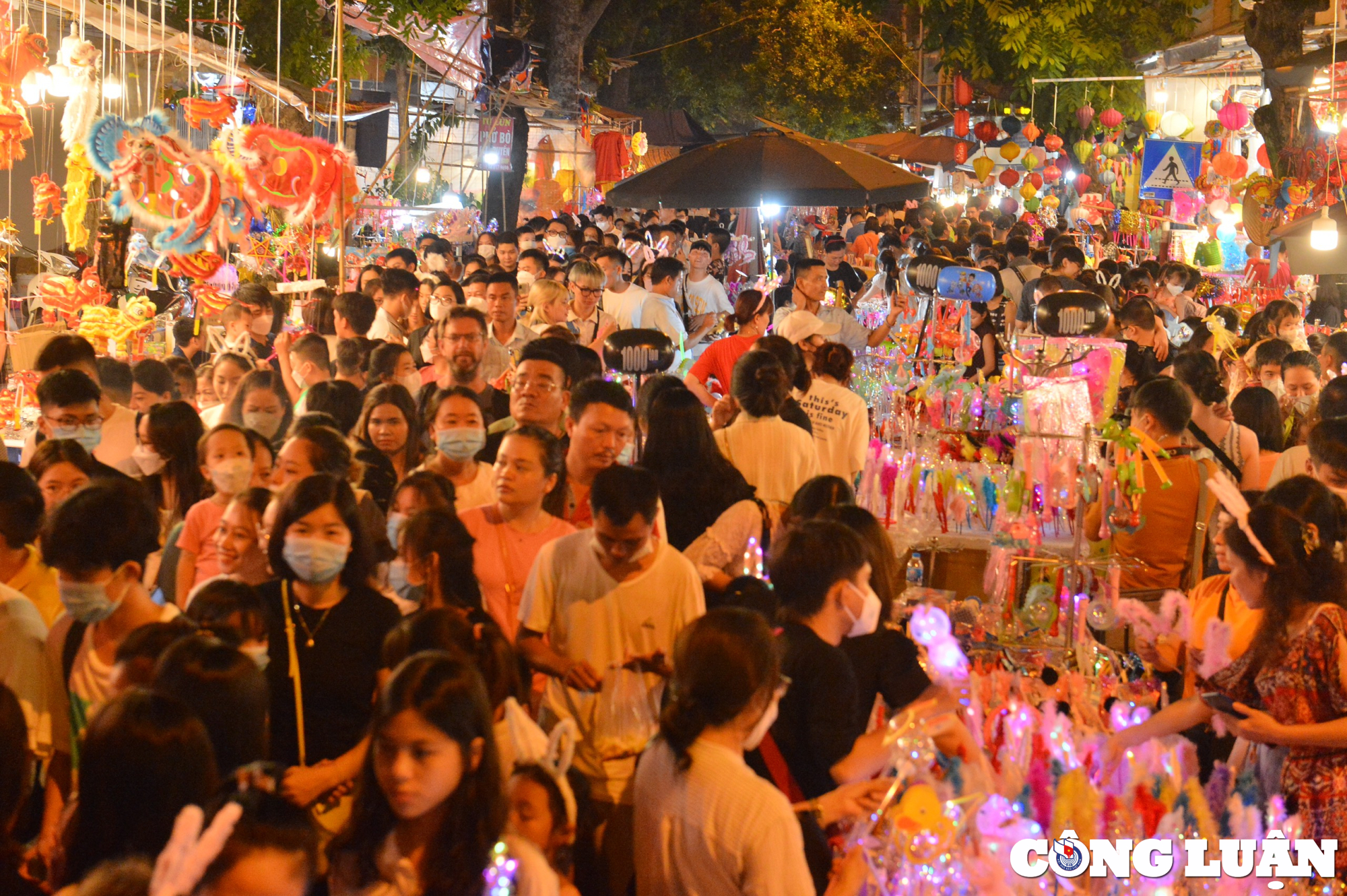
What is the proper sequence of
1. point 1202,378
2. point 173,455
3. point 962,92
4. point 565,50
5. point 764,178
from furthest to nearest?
point 565,50 → point 962,92 → point 764,178 → point 1202,378 → point 173,455

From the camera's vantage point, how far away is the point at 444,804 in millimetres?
2324

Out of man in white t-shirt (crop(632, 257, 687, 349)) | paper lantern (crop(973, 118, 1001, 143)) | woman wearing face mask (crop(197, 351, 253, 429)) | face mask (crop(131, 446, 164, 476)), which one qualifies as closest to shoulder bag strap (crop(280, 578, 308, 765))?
face mask (crop(131, 446, 164, 476))

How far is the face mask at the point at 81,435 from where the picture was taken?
177 inches

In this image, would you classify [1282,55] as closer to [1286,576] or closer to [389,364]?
[389,364]

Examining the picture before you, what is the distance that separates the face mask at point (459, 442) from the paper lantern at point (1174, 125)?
591 inches

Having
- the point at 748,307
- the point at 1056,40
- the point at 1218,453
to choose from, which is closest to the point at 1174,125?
the point at 1056,40

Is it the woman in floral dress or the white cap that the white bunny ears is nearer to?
the woman in floral dress

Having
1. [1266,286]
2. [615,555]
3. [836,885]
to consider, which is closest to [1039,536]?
[615,555]

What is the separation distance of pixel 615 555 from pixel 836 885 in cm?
101

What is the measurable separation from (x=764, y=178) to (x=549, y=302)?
2.05 m

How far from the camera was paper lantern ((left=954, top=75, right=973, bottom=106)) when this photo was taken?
73.9 feet

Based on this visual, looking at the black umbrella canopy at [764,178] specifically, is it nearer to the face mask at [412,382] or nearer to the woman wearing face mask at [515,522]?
the face mask at [412,382]

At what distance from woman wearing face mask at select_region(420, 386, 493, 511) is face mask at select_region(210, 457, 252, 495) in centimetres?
56

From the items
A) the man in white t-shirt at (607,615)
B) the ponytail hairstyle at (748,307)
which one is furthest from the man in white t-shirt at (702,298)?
the man in white t-shirt at (607,615)
